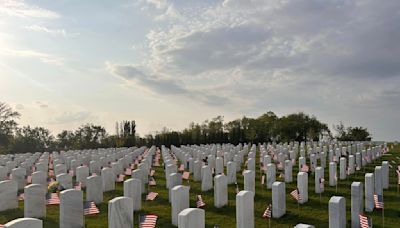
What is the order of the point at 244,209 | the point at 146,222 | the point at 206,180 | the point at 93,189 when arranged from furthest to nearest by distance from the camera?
the point at 206,180 → the point at 93,189 → the point at 244,209 → the point at 146,222

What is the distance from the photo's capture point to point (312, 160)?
2345 centimetres

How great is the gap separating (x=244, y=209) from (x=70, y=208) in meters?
4.46

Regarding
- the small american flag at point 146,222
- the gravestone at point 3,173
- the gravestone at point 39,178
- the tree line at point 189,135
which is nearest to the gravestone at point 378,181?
the small american flag at point 146,222

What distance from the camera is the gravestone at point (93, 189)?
14672 mm

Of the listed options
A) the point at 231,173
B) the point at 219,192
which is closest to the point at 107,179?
the point at 231,173

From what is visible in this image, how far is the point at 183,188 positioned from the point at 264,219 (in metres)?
2.73

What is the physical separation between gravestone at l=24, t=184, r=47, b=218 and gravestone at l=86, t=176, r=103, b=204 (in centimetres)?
202

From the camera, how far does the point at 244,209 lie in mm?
10445

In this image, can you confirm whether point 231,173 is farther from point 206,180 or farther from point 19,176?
point 19,176

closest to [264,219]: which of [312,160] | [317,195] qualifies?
[317,195]

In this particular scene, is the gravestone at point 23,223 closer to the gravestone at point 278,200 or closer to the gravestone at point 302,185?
the gravestone at point 278,200

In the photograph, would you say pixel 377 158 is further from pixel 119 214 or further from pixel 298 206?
pixel 119 214

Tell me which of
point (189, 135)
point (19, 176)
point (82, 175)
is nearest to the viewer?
point (82, 175)

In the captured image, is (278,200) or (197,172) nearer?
(278,200)
